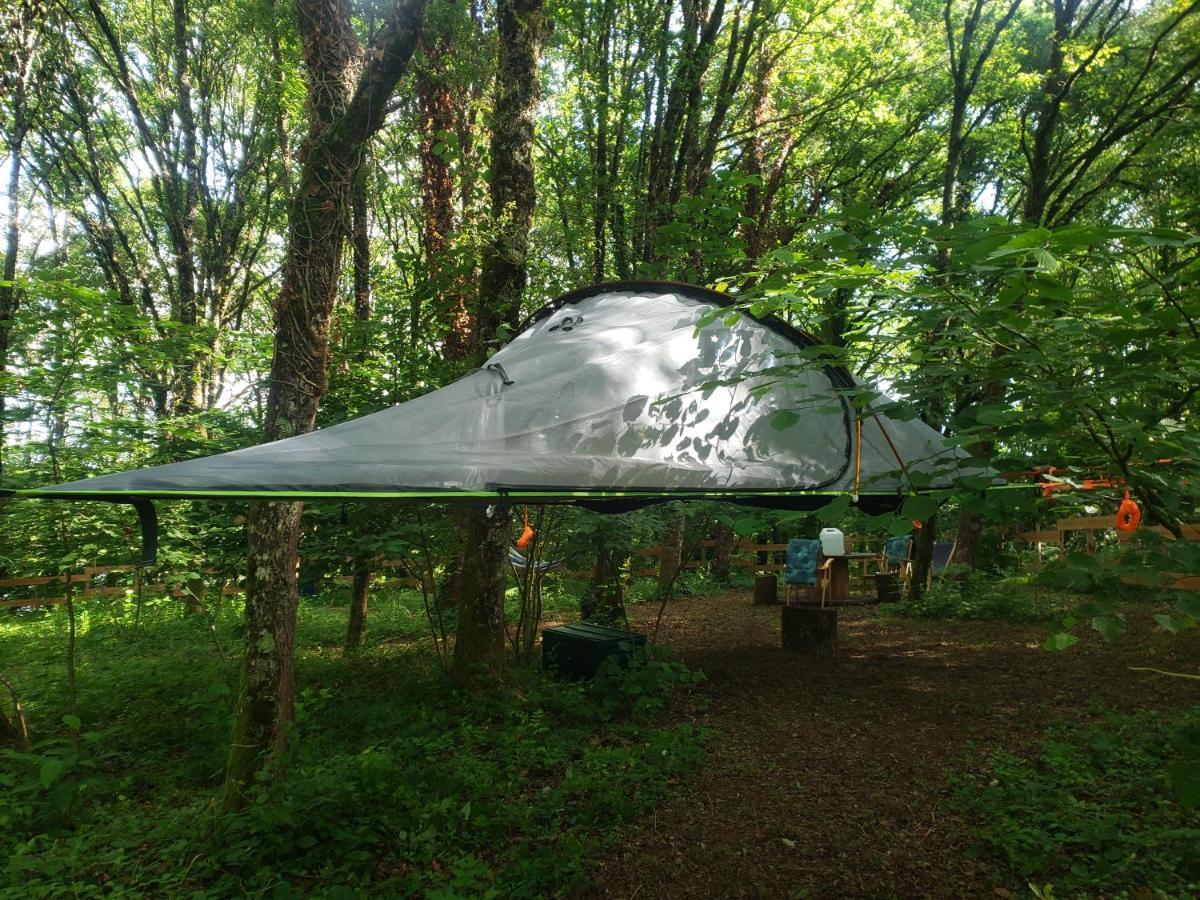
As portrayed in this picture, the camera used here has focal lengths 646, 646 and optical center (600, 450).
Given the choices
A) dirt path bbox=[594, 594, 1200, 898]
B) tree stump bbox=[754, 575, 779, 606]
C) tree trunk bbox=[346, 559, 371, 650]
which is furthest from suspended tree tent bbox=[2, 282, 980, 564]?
tree stump bbox=[754, 575, 779, 606]

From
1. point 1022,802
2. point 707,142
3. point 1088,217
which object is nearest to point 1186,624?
point 1022,802

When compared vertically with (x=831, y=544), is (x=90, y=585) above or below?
below

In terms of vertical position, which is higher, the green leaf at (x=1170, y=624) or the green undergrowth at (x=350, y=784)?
the green leaf at (x=1170, y=624)

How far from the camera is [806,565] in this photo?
600cm

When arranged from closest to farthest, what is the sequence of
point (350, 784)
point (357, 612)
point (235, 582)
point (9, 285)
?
point (350, 784) < point (9, 285) < point (357, 612) < point (235, 582)

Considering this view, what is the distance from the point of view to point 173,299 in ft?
34.0

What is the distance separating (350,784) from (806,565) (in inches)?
177

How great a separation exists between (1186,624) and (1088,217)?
8636 mm

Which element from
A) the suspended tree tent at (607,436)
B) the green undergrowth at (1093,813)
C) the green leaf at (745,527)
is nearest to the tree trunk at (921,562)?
the suspended tree tent at (607,436)

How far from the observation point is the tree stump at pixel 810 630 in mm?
5113

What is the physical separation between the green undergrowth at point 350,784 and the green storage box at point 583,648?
0.59 ft

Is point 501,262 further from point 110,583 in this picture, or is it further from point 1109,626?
point 110,583

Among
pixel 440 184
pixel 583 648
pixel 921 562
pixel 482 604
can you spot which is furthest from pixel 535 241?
pixel 921 562

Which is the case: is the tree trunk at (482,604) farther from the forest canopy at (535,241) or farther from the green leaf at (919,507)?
the green leaf at (919,507)
